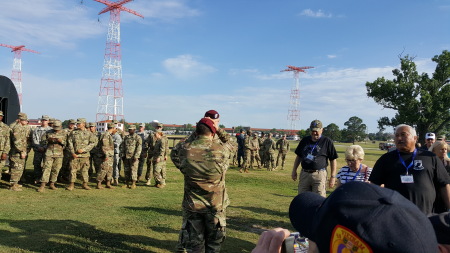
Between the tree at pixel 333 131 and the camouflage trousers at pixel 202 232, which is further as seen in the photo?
the tree at pixel 333 131

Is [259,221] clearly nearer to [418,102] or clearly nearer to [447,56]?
[418,102]

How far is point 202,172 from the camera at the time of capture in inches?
133

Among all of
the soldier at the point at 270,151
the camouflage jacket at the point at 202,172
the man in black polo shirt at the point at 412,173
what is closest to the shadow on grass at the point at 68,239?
the camouflage jacket at the point at 202,172

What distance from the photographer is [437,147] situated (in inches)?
201

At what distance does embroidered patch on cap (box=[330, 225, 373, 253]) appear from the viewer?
0.72 metres

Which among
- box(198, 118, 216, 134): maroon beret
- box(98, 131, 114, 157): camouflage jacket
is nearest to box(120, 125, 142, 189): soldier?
box(98, 131, 114, 157): camouflage jacket

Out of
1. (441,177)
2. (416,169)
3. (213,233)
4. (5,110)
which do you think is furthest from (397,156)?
(5,110)

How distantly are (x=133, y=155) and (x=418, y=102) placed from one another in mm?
30621

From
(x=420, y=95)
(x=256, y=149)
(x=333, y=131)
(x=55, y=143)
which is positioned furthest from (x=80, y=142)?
(x=333, y=131)

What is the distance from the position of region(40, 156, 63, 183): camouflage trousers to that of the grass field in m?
0.36

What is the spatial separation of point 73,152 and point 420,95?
32.5 m

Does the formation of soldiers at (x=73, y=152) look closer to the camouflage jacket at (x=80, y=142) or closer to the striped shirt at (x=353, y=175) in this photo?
the camouflage jacket at (x=80, y=142)

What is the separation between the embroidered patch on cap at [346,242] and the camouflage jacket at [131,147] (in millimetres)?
9453

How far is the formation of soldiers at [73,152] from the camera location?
8414 mm
